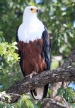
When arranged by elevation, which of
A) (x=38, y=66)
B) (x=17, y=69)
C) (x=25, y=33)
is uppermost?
(x=25, y=33)

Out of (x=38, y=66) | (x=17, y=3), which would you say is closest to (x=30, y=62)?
(x=38, y=66)

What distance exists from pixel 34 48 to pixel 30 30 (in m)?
0.31

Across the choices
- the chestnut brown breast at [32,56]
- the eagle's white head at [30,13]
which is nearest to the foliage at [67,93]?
the chestnut brown breast at [32,56]

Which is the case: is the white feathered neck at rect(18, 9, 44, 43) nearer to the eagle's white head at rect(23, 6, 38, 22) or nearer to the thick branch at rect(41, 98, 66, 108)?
the eagle's white head at rect(23, 6, 38, 22)

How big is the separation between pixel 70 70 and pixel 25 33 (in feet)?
4.62

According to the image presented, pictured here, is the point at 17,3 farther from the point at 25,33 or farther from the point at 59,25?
the point at 25,33

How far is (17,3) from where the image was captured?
811 centimetres

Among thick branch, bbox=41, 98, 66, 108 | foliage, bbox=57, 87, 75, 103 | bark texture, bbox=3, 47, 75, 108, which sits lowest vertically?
thick branch, bbox=41, 98, 66, 108

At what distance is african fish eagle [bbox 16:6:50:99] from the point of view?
5.97m

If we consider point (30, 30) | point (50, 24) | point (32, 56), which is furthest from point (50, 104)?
point (50, 24)

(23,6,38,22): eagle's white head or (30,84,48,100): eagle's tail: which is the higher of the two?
(23,6,38,22): eagle's white head


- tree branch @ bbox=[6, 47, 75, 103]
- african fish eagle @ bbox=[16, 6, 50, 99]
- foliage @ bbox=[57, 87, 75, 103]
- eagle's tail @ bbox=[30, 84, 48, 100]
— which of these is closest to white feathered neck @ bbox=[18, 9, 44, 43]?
african fish eagle @ bbox=[16, 6, 50, 99]

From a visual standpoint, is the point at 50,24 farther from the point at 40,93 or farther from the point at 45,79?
the point at 45,79

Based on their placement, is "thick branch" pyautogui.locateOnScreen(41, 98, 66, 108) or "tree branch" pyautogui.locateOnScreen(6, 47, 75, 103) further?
"thick branch" pyautogui.locateOnScreen(41, 98, 66, 108)
